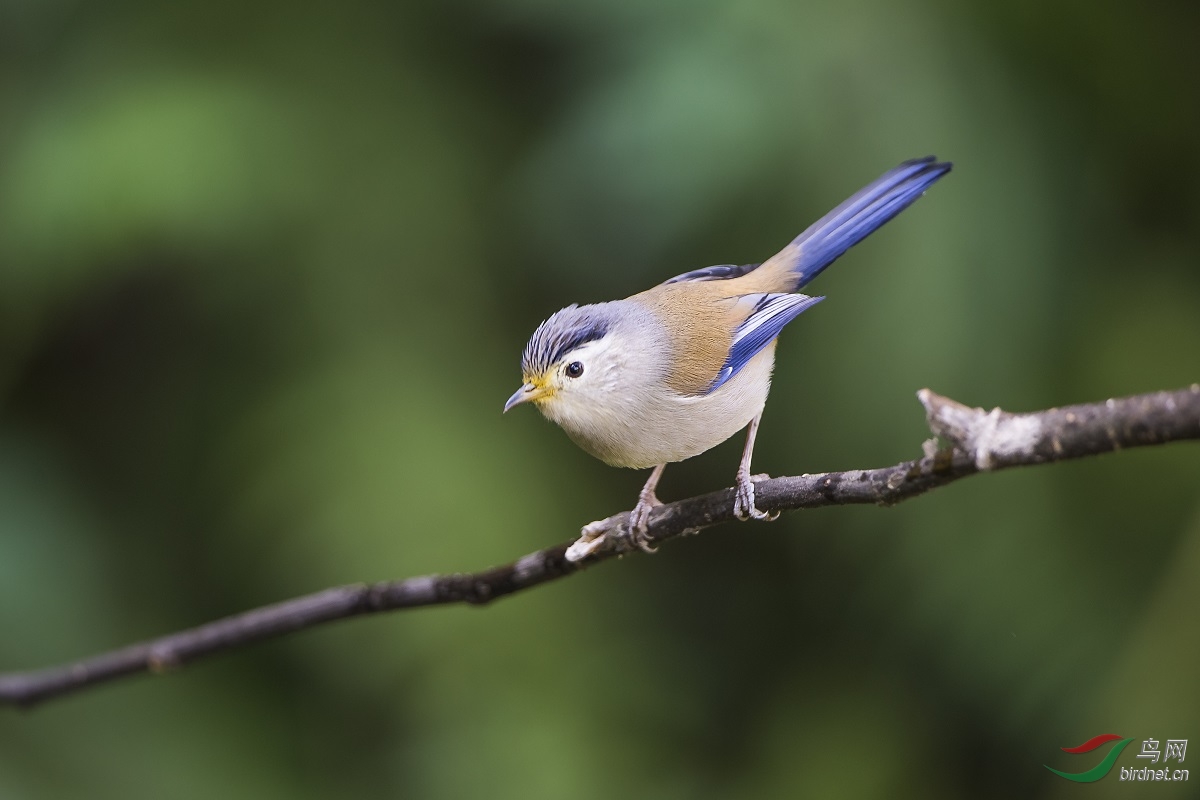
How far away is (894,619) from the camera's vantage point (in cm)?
341

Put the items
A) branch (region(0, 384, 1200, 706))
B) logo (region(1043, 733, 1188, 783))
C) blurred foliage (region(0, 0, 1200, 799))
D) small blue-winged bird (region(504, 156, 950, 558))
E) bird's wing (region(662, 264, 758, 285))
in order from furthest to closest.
Answer: blurred foliage (region(0, 0, 1200, 799))
logo (region(1043, 733, 1188, 783))
bird's wing (region(662, 264, 758, 285))
small blue-winged bird (region(504, 156, 950, 558))
branch (region(0, 384, 1200, 706))

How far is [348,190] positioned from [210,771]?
218 cm

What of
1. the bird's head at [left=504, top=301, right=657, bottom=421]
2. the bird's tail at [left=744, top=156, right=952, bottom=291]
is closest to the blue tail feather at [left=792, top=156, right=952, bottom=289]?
the bird's tail at [left=744, top=156, right=952, bottom=291]

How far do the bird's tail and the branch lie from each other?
618 mm

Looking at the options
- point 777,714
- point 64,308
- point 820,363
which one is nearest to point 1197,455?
point 820,363

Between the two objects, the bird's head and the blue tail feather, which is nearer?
the blue tail feather

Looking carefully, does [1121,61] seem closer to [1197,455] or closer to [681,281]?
[1197,455]

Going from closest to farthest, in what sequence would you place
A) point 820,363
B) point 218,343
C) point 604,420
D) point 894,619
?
point 604,420 → point 820,363 → point 894,619 → point 218,343

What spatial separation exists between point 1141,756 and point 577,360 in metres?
1.94

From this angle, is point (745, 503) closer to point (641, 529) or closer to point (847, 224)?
point (641, 529)

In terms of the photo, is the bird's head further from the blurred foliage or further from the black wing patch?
the blurred foliage

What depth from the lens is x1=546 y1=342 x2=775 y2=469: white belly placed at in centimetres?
211

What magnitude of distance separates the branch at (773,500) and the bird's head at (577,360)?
0.28 meters

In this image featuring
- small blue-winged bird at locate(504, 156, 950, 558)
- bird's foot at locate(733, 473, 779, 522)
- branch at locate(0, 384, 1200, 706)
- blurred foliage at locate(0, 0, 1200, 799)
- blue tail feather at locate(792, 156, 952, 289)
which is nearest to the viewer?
branch at locate(0, 384, 1200, 706)
